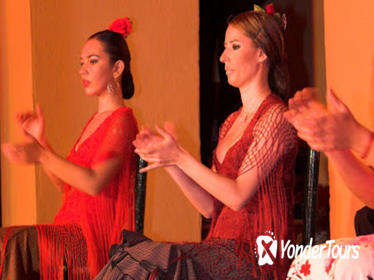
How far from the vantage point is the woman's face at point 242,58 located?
5.20 feet

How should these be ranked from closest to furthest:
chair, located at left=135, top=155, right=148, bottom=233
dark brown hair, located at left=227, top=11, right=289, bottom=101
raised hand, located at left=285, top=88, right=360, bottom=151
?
raised hand, located at left=285, top=88, right=360, bottom=151 → dark brown hair, located at left=227, top=11, right=289, bottom=101 → chair, located at left=135, top=155, right=148, bottom=233

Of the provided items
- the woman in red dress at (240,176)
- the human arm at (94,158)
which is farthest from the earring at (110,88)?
the woman in red dress at (240,176)

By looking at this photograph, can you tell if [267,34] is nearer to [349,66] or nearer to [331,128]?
[349,66]

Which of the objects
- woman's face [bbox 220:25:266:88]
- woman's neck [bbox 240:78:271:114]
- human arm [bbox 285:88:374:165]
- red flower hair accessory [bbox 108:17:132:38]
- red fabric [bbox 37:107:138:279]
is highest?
red flower hair accessory [bbox 108:17:132:38]

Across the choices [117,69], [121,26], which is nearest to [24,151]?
[117,69]

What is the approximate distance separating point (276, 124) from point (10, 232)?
78 cm

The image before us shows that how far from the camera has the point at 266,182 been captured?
1.48 m

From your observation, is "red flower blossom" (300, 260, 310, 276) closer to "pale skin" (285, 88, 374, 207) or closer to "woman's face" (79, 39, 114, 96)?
"pale skin" (285, 88, 374, 207)

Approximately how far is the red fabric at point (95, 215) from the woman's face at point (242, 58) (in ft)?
1.45

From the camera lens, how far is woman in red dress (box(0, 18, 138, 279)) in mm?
1712

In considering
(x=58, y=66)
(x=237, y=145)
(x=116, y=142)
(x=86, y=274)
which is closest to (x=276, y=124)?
(x=237, y=145)

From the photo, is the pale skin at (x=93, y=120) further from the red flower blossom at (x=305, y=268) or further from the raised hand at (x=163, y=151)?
the red flower blossom at (x=305, y=268)

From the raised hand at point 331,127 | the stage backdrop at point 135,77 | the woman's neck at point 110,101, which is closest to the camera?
the raised hand at point 331,127

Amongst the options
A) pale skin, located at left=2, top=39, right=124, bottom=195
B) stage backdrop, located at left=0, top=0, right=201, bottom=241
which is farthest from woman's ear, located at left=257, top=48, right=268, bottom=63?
stage backdrop, located at left=0, top=0, right=201, bottom=241
